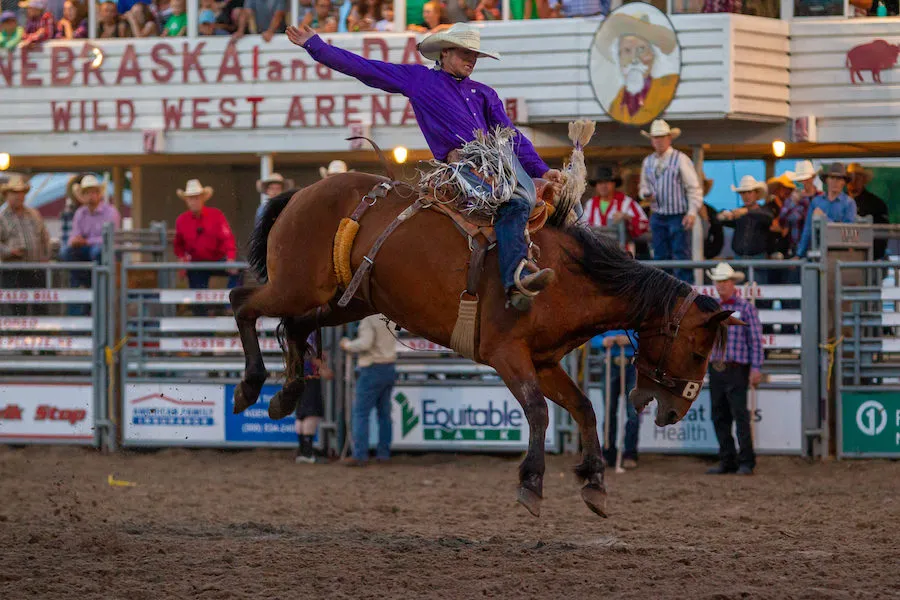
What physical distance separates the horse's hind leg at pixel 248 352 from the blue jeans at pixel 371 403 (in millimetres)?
4043

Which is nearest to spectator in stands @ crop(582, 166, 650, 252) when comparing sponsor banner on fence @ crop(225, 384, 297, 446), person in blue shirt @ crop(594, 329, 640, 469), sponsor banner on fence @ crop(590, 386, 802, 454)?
person in blue shirt @ crop(594, 329, 640, 469)

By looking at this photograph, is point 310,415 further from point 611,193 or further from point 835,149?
point 835,149

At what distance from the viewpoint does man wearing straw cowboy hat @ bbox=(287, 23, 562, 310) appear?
6762 mm

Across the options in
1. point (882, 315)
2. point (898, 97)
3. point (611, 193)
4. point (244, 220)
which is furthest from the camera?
point (244, 220)

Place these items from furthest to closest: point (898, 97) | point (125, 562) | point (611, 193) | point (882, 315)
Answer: point (898, 97), point (611, 193), point (882, 315), point (125, 562)

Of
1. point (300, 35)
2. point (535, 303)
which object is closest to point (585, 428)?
point (535, 303)

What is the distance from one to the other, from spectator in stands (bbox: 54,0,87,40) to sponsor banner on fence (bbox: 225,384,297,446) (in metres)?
5.35

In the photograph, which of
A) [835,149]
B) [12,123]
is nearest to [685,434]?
[835,149]

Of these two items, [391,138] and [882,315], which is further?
[391,138]

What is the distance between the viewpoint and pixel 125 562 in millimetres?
6785

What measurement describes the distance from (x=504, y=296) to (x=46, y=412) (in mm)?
7256

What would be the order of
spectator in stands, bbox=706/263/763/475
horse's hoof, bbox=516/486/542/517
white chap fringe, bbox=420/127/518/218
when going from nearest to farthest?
1. horse's hoof, bbox=516/486/542/517
2. white chap fringe, bbox=420/127/518/218
3. spectator in stands, bbox=706/263/763/475

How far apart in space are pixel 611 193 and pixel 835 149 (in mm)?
3544

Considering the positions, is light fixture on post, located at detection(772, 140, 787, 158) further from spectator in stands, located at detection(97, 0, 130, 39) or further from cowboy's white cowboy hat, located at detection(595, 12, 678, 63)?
spectator in stands, located at detection(97, 0, 130, 39)
